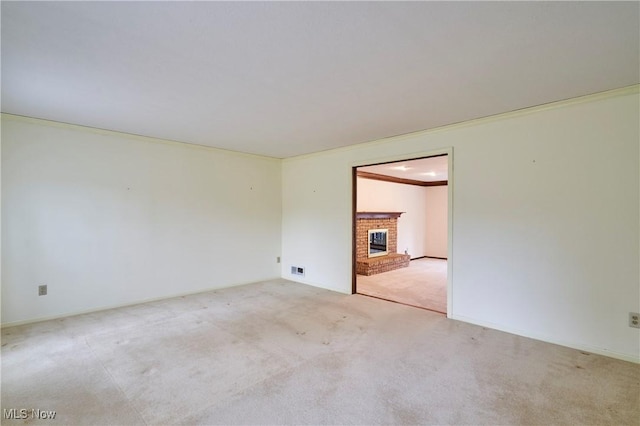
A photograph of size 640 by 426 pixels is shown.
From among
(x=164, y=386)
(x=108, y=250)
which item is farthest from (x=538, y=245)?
(x=108, y=250)

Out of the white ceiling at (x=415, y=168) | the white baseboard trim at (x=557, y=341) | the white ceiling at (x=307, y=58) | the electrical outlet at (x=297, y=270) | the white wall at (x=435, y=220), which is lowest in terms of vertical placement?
the white baseboard trim at (x=557, y=341)

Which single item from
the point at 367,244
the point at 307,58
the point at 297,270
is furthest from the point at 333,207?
the point at 307,58

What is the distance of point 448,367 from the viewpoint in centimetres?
246

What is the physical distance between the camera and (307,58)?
2.06 m

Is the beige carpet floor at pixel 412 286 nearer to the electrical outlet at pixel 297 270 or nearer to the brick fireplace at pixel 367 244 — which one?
the brick fireplace at pixel 367 244

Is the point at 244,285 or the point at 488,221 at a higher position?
the point at 488,221

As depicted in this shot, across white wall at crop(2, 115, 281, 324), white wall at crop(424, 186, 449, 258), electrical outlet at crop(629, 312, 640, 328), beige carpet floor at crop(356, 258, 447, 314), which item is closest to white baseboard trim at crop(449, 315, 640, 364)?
electrical outlet at crop(629, 312, 640, 328)

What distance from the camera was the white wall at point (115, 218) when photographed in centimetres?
336

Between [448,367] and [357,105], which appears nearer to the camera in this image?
[448,367]

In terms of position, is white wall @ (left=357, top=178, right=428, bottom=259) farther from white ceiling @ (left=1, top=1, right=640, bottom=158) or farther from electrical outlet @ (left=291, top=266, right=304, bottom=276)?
white ceiling @ (left=1, top=1, right=640, bottom=158)

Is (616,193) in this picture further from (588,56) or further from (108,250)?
(108,250)

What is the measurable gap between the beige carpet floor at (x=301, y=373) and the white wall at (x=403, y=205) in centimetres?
419

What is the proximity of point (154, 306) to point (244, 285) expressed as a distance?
147 cm

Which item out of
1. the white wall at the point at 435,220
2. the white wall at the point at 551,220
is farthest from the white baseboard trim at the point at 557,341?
the white wall at the point at 435,220
